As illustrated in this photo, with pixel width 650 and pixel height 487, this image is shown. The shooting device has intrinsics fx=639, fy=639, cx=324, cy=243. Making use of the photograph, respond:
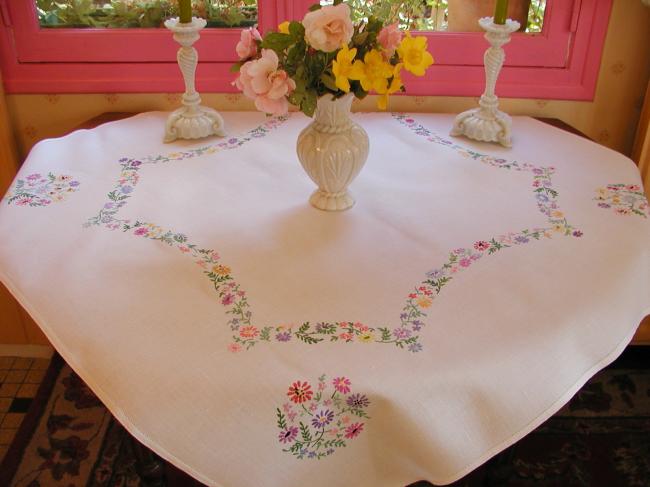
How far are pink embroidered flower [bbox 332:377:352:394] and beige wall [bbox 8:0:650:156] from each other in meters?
1.09

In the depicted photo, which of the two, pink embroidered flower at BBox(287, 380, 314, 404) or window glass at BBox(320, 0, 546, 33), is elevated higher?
window glass at BBox(320, 0, 546, 33)

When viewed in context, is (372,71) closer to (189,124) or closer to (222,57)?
(189,124)

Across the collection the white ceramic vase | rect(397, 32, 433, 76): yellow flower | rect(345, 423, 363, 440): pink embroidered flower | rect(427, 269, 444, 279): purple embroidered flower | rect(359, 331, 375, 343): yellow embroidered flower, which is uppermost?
rect(397, 32, 433, 76): yellow flower

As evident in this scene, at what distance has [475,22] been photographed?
1.69 metres

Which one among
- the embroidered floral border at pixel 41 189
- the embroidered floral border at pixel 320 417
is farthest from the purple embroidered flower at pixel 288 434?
the embroidered floral border at pixel 41 189

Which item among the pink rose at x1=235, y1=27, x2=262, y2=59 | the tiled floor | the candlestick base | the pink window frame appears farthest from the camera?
the tiled floor

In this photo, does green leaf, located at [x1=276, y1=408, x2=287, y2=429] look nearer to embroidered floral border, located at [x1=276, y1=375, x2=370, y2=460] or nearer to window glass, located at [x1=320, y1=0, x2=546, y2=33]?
embroidered floral border, located at [x1=276, y1=375, x2=370, y2=460]

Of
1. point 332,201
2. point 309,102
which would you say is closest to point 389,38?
point 309,102

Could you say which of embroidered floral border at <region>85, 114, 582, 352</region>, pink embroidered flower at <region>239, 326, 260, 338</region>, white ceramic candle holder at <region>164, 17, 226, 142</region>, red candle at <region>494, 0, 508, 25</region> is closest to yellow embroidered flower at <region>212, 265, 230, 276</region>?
embroidered floral border at <region>85, 114, 582, 352</region>

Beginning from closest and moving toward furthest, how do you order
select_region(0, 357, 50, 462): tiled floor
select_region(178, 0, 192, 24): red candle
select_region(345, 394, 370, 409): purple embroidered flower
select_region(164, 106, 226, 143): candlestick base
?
select_region(345, 394, 370, 409): purple embroidered flower < select_region(178, 0, 192, 24): red candle < select_region(164, 106, 226, 143): candlestick base < select_region(0, 357, 50, 462): tiled floor

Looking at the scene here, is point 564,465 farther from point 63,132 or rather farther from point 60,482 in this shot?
point 63,132

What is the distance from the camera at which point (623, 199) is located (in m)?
1.25

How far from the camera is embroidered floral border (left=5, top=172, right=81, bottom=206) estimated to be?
48.4 inches

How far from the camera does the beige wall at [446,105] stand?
1.71m
